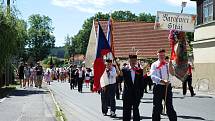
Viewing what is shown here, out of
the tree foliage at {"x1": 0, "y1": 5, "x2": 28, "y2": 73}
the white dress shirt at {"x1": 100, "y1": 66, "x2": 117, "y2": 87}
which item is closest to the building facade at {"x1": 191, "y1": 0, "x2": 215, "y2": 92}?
the tree foliage at {"x1": 0, "y1": 5, "x2": 28, "y2": 73}

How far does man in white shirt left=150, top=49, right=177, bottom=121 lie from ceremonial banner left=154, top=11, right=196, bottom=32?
15357 mm

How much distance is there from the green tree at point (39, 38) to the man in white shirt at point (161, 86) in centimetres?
10768

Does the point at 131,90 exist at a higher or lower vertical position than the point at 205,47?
lower

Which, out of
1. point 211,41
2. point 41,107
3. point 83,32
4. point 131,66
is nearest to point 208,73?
point 211,41

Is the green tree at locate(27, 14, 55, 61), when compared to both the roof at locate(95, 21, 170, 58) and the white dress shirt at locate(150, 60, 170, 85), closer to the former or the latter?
the roof at locate(95, 21, 170, 58)

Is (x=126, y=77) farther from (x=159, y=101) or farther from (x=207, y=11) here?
(x=207, y=11)

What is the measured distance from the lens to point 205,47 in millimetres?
32750

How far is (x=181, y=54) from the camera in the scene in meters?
25.9

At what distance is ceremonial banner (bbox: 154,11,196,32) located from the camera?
28.1m

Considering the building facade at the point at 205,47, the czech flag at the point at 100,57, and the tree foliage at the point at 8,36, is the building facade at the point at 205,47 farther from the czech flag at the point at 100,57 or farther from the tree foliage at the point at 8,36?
the czech flag at the point at 100,57

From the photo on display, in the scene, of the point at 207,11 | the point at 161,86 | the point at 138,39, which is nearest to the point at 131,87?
the point at 161,86

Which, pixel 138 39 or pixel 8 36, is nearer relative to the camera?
pixel 8 36

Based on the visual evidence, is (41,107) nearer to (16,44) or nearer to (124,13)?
(16,44)

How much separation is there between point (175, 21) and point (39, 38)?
9970 cm
